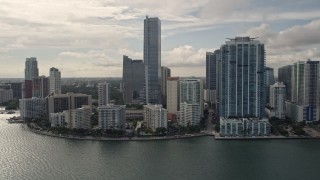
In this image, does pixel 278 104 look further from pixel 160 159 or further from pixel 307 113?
pixel 160 159

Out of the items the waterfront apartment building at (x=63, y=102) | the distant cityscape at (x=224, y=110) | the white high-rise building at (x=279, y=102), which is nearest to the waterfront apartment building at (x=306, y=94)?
the distant cityscape at (x=224, y=110)

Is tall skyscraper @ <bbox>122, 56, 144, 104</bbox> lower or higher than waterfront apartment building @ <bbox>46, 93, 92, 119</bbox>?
higher

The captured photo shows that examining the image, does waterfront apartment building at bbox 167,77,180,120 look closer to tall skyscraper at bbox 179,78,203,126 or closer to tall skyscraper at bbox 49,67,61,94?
tall skyscraper at bbox 179,78,203,126

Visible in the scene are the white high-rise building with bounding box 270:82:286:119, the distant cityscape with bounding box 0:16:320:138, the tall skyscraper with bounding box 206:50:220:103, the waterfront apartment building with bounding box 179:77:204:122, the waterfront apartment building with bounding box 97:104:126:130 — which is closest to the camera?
the distant cityscape with bounding box 0:16:320:138

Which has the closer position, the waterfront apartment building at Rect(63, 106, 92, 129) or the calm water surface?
the calm water surface

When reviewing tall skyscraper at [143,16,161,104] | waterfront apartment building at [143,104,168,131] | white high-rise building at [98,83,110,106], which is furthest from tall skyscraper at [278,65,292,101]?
waterfront apartment building at [143,104,168,131]

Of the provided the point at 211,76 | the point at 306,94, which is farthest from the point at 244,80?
the point at 211,76

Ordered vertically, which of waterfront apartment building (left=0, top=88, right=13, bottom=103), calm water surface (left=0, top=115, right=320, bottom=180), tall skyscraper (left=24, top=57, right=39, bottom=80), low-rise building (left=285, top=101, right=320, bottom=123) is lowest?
calm water surface (left=0, top=115, right=320, bottom=180)

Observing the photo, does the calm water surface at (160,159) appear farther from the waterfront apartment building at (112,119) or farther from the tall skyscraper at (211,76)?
the tall skyscraper at (211,76)
